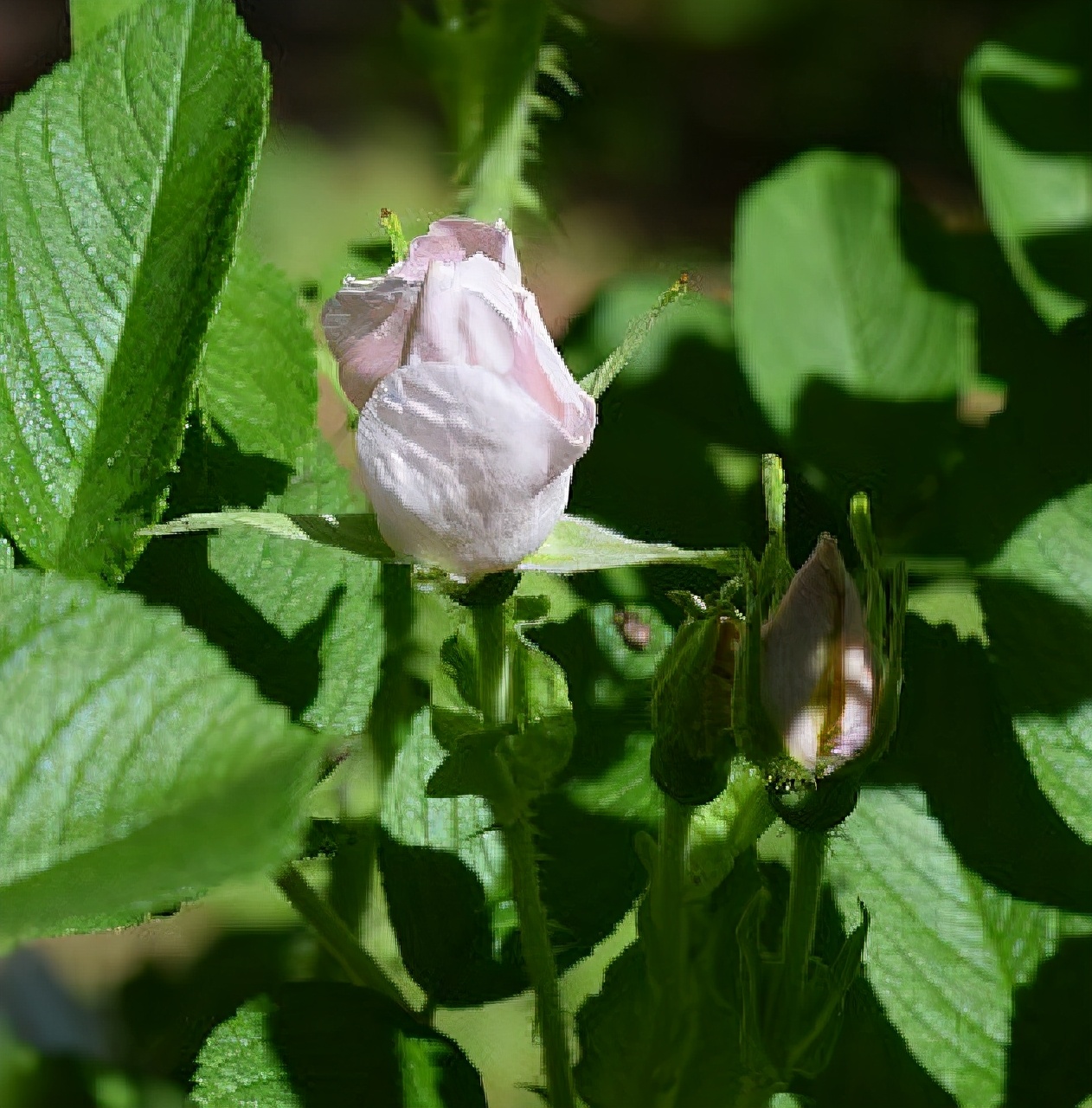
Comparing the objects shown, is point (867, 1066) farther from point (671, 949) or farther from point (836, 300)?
point (836, 300)

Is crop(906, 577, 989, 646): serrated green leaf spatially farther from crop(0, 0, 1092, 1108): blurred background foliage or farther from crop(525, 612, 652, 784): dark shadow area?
crop(525, 612, 652, 784): dark shadow area

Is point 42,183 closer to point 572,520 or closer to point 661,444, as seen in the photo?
point 572,520

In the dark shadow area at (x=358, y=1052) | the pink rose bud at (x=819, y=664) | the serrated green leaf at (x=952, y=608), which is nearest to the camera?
the pink rose bud at (x=819, y=664)

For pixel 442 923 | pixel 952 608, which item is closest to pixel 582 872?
pixel 442 923

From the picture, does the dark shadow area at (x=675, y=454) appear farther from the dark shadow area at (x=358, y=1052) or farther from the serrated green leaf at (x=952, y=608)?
Answer: the dark shadow area at (x=358, y=1052)

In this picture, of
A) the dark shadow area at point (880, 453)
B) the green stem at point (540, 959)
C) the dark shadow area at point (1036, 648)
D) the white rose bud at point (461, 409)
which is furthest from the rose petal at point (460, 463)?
the dark shadow area at point (880, 453)
